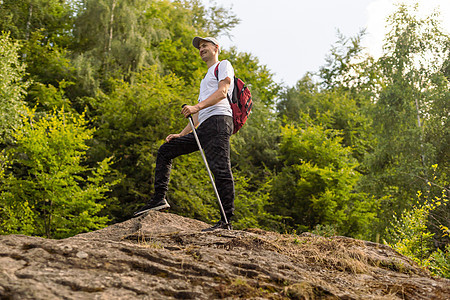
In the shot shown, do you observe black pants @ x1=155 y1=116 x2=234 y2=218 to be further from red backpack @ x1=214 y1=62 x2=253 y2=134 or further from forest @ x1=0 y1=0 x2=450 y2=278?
forest @ x1=0 y1=0 x2=450 y2=278

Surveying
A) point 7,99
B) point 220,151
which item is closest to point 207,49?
point 220,151

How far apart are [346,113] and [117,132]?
1814 cm

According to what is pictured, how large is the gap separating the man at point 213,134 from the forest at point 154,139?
7326mm

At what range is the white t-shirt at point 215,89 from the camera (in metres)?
4.85

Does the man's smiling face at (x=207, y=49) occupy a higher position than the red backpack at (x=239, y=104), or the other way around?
the man's smiling face at (x=207, y=49)

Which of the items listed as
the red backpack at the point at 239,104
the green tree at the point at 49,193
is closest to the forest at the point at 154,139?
the green tree at the point at 49,193

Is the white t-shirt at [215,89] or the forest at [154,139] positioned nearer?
the white t-shirt at [215,89]

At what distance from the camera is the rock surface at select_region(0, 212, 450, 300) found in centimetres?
251

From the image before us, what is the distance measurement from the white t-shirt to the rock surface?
4.60ft

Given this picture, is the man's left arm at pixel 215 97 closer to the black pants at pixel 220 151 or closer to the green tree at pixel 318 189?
the black pants at pixel 220 151

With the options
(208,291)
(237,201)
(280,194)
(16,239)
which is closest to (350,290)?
(208,291)

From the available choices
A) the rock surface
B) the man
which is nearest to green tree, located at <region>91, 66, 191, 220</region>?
the man

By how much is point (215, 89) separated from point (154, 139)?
11449 millimetres

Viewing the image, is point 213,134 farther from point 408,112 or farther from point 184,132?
point 408,112
